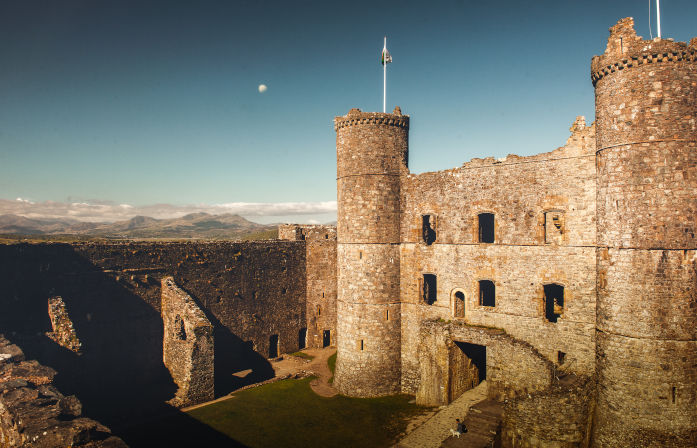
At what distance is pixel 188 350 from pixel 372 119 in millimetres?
12642

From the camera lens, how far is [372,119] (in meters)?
20.0

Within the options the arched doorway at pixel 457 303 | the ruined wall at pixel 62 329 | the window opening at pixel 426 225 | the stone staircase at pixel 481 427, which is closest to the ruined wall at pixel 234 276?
the ruined wall at pixel 62 329

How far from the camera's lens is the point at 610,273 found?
13.9m

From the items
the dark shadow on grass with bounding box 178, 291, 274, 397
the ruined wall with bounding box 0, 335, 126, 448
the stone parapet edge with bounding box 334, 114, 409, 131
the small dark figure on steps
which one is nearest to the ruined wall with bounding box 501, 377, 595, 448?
the small dark figure on steps

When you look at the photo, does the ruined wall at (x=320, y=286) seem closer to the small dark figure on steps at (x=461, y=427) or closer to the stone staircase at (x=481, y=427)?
the stone staircase at (x=481, y=427)

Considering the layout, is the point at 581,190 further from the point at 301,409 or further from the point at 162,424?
the point at 162,424

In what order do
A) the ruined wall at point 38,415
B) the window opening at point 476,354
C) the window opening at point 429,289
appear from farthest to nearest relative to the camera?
the window opening at point 429,289, the window opening at point 476,354, the ruined wall at point 38,415

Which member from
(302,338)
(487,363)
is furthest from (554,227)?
(302,338)

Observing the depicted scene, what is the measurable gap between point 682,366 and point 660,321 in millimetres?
1374

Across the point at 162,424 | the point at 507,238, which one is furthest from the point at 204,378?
the point at 507,238

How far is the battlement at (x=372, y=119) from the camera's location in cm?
2002

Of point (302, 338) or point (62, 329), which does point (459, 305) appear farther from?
point (62, 329)

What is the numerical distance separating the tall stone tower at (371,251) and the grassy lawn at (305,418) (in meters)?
1.20

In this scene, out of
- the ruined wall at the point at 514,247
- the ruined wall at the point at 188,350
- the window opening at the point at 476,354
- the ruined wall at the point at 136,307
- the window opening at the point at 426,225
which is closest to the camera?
the ruined wall at the point at 514,247
